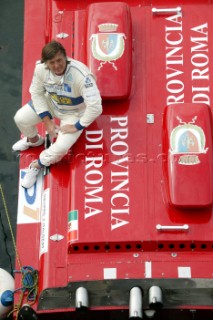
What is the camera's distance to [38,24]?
20.0 ft

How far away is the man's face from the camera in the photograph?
455 centimetres

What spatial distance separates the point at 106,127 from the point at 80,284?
120cm

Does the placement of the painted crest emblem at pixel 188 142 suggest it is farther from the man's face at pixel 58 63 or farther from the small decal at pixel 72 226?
the man's face at pixel 58 63

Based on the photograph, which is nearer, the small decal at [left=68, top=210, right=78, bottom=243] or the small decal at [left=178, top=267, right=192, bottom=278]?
the small decal at [left=178, top=267, right=192, bottom=278]

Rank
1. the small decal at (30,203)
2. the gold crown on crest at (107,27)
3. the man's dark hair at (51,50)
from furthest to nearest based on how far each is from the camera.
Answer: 1. the gold crown on crest at (107,27)
2. the small decal at (30,203)
3. the man's dark hair at (51,50)

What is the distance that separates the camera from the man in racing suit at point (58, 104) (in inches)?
185

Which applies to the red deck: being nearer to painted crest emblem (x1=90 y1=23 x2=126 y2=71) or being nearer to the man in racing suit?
painted crest emblem (x1=90 y1=23 x2=126 y2=71)

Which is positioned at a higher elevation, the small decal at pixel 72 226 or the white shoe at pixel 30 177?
the white shoe at pixel 30 177

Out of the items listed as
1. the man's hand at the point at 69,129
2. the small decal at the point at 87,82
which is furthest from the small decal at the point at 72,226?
the small decal at the point at 87,82

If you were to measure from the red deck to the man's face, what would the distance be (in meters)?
0.56

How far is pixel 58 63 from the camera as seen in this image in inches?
181

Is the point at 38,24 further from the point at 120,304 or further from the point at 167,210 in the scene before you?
the point at 120,304

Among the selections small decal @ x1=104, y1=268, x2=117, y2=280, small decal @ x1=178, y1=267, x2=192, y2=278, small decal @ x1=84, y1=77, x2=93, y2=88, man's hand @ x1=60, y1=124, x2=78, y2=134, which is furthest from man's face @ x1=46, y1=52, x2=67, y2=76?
small decal @ x1=178, y1=267, x2=192, y2=278

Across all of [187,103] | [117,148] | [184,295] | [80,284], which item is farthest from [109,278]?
[187,103]
